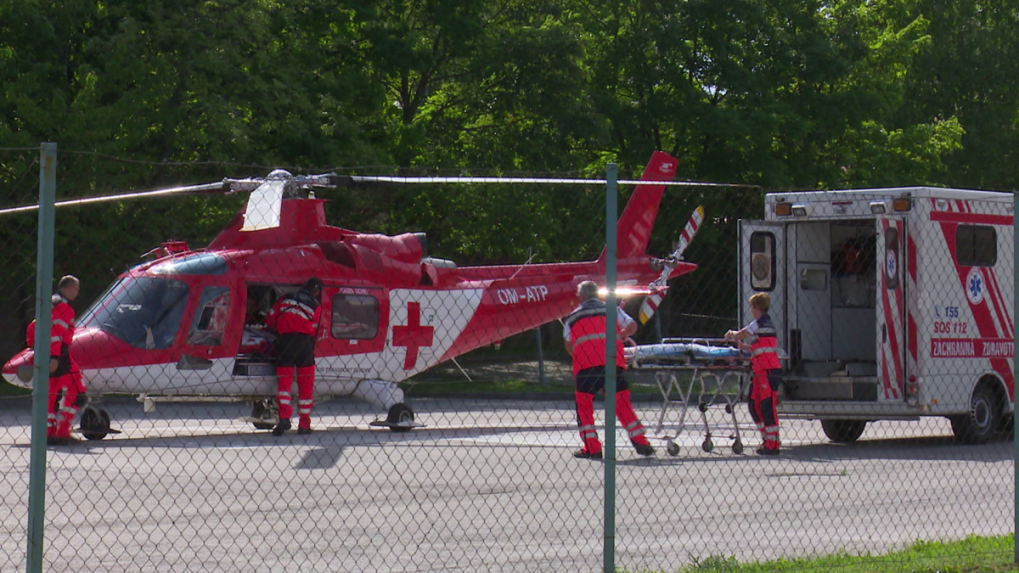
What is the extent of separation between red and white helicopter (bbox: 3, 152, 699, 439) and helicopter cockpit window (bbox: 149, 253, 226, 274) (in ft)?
0.05

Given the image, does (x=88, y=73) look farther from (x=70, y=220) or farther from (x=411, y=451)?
(x=411, y=451)

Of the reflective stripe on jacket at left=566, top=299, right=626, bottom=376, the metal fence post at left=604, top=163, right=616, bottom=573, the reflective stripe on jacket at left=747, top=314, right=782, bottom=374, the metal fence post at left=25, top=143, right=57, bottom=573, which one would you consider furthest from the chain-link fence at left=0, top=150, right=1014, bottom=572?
the metal fence post at left=25, top=143, right=57, bottom=573

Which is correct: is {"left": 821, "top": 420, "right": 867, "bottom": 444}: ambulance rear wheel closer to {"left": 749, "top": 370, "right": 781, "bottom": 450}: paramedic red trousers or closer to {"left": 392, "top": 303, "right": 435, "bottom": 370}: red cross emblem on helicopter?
{"left": 749, "top": 370, "right": 781, "bottom": 450}: paramedic red trousers

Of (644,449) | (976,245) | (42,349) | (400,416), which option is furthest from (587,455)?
(42,349)

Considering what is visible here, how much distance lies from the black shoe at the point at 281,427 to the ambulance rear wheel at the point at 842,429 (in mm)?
6067

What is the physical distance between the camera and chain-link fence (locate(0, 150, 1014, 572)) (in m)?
8.55

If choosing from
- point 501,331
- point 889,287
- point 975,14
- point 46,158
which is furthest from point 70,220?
point 975,14

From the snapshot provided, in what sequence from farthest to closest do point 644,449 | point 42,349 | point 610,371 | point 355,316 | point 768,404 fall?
point 355,316
point 768,404
point 644,449
point 610,371
point 42,349

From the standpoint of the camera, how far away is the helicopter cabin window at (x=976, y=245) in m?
14.3

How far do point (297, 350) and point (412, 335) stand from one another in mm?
2434

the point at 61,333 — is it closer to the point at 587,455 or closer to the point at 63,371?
the point at 63,371

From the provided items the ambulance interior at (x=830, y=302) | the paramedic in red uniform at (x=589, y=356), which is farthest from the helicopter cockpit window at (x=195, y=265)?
the ambulance interior at (x=830, y=302)

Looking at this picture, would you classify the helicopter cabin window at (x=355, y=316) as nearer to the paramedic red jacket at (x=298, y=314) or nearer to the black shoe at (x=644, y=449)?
the paramedic red jacket at (x=298, y=314)

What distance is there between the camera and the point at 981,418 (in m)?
14.6
